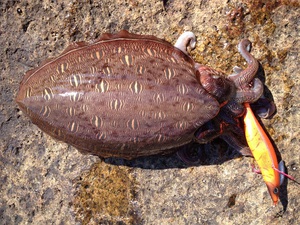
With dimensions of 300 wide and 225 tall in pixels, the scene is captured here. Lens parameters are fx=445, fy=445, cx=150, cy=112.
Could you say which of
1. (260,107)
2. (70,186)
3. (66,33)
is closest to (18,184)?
(70,186)

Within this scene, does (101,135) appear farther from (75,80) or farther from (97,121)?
(75,80)

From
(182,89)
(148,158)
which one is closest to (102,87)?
(182,89)

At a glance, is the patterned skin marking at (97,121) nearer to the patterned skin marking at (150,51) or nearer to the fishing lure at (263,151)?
the patterned skin marking at (150,51)

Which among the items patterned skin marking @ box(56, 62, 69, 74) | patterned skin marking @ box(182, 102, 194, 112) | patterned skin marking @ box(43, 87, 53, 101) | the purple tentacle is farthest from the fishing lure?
patterned skin marking @ box(43, 87, 53, 101)

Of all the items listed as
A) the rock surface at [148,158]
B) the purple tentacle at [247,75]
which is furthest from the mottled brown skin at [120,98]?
the rock surface at [148,158]

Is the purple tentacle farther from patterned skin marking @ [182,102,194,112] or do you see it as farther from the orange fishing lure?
patterned skin marking @ [182,102,194,112]

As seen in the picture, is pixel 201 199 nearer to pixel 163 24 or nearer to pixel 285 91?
pixel 285 91
